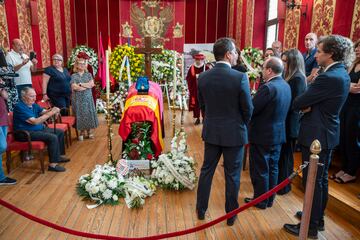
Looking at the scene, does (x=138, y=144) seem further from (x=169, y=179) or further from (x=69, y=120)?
(x=69, y=120)

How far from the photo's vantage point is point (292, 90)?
3002mm

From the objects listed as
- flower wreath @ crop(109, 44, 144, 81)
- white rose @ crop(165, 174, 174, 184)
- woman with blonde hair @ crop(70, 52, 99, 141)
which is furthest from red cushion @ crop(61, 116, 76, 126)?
white rose @ crop(165, 174, 174, 184)

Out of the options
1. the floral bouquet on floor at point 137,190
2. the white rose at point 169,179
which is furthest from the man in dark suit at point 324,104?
the floral bouquet on floor at point 137,190

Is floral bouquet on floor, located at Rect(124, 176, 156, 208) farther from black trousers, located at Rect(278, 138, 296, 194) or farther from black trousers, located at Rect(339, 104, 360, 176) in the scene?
black trousers, located at Rect(339, 104, 360, 176)

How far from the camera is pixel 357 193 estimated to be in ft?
10.2

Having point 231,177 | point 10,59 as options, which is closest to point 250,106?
point 231,177

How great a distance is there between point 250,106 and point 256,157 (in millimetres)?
686

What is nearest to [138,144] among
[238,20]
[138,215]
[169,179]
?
[169,179]

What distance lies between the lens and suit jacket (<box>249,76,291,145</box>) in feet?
8.90

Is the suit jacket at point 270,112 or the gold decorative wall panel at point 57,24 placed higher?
the gold decorative wall panel at point 57,24

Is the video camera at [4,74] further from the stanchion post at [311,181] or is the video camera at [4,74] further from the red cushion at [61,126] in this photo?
the stanchion post at [311,181]

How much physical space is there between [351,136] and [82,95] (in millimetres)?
3951

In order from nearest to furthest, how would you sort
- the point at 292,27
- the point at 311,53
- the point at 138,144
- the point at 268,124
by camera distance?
the point at 268,124, the point at 138,144, the point at 311,53, the point at 292,27

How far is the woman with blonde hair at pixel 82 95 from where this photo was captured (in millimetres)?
4941
